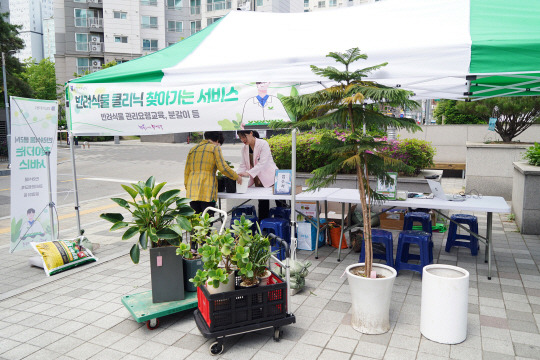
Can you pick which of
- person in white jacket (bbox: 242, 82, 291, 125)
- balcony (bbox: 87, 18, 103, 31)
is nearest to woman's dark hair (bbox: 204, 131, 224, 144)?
person in white jacket (bbox: 242, 82, 291, 125)

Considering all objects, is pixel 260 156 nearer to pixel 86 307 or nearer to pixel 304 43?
pixel 304 43

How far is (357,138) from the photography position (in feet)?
12.4

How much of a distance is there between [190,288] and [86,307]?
121cm

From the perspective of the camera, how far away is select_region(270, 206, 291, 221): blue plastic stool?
6.96 m

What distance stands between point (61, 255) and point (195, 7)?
4960cm

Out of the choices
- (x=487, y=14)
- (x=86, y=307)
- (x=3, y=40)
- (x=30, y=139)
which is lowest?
(x=86, y=307)

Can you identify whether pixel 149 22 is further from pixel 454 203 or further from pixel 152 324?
pixel 152 324

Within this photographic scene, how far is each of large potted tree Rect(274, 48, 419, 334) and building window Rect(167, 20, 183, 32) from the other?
51.1m

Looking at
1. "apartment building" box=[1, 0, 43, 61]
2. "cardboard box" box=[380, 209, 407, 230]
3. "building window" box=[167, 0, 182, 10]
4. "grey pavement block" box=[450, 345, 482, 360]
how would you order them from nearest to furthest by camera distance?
"grey pavement block" box=[450, 345, 482, 360]
"cardboard box" box=[380, 209, 407, 230]
"building window" box=[167, 0, 182, 10]
"apartment building" box=[1, 0, 43, 61]

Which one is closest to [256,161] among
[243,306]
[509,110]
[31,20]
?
[243,306]

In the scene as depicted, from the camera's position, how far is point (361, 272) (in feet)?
13.5

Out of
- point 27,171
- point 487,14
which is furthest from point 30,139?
point 487,14

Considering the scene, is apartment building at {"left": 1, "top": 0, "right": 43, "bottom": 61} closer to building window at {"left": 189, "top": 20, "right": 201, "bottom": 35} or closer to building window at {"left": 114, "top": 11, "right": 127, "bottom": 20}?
building window at {"left": 114, "top": 11, "right": 127, "bottom": 20}

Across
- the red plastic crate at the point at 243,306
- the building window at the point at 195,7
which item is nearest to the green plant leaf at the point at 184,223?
the red plastic crate at the point at 243,306
